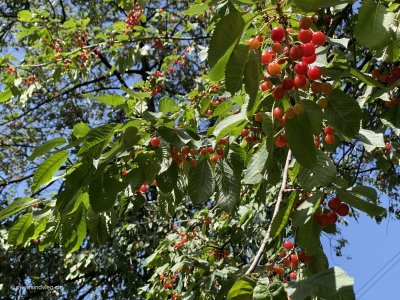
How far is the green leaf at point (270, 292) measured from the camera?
1.06m

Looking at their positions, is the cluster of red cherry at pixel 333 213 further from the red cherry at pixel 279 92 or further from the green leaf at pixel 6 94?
the green leaf at pixel 6 94

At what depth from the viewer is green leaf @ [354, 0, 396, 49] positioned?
1179mm

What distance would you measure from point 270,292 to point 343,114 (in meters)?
0.55

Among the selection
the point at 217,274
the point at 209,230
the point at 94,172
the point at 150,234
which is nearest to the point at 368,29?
the point at 94,172

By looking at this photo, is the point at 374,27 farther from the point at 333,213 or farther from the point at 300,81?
the point at 333,213

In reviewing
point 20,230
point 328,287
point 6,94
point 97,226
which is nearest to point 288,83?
point 328,287

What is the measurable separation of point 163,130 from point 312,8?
634mm

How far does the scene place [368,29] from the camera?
1200 millimetres

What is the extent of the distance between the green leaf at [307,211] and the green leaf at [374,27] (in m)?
0.43

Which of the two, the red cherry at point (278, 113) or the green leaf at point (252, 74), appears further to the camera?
the red cherry at point (278, 113)

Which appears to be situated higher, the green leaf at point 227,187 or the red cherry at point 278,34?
the red cherry at point 278,34

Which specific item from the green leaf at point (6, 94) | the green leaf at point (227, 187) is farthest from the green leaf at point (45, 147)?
the green leaf at point (6, 94)

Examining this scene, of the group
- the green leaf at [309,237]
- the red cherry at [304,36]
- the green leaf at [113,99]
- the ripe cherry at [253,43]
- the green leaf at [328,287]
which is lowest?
the green leaf at [328,287]

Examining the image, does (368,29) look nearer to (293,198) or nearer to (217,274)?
(293,198)
